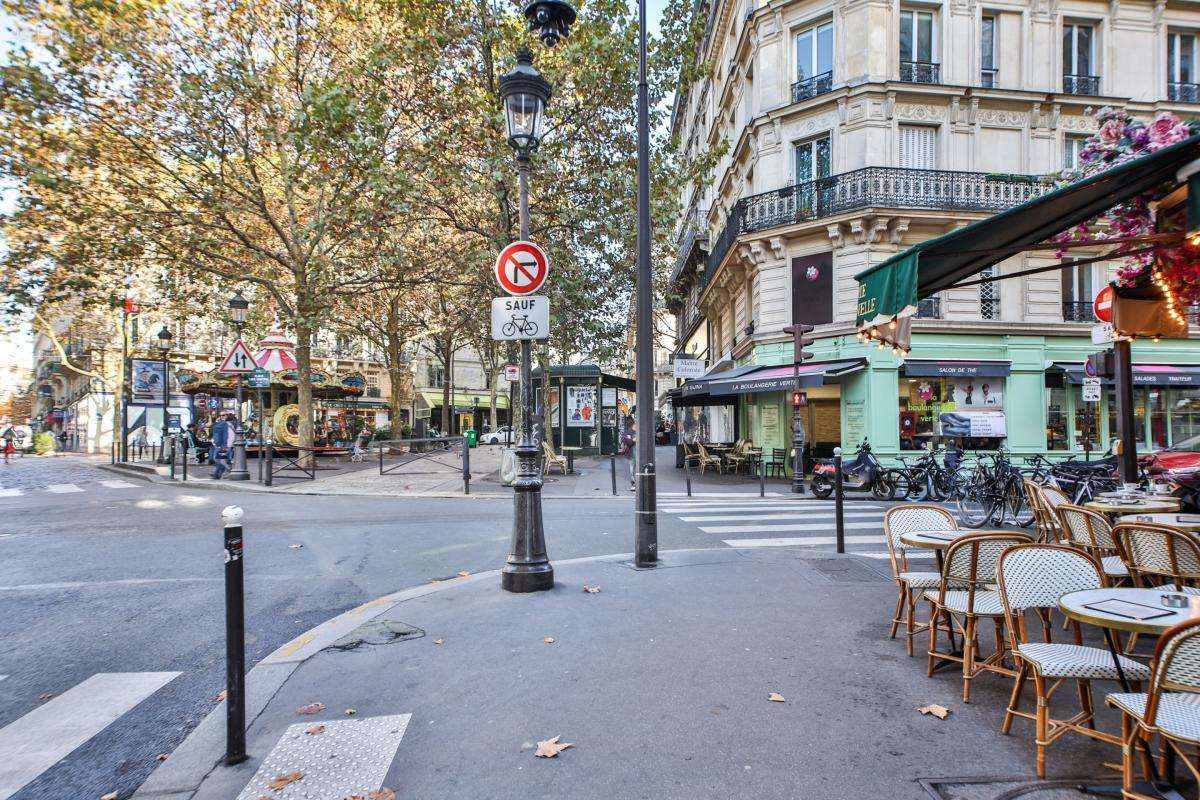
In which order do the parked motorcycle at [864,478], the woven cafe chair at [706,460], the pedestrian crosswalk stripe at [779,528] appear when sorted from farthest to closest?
the woven cafe chair at [706,460] < the parked motorcycle at [864,478] < the pedestrian crosswalk stripe at [779,528]

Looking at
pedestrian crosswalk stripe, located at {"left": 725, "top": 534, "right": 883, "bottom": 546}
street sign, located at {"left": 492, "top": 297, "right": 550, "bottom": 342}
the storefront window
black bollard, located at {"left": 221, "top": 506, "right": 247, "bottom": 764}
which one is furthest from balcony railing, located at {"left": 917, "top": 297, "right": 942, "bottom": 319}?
black bollard, located at {"left": 221, "top": 506, "right": 247, "bottom": 764}

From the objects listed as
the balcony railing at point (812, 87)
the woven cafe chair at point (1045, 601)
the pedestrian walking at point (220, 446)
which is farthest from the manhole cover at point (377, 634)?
the balcony railing at point (812, 87)

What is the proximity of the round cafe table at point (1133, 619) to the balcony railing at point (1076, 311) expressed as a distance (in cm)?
2005

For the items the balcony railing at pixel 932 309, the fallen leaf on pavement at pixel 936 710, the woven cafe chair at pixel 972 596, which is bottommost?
the fallen leaf on pavement at pixel 936 710

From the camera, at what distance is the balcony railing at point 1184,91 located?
19.8 m

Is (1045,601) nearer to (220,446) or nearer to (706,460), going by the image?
(706,460)

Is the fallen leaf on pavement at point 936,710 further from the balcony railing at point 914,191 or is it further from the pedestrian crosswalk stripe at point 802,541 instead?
the balcony railing at point 914,191

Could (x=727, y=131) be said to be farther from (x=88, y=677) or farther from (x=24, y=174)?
(x=88, y=677)

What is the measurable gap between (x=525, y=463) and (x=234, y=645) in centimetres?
317

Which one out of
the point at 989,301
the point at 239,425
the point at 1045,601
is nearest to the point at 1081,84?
the point at 989,301

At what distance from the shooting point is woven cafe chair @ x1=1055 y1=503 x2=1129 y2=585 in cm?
461

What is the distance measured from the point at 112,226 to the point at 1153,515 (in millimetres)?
23270

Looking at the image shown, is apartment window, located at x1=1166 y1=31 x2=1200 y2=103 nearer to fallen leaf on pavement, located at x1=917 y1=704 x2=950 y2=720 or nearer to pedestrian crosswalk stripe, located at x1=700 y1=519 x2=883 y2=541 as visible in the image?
pedestrian crosswalk stripe, located at x1=700 y1=519 x2=883 y2=541

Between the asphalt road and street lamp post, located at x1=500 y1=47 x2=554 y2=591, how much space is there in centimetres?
145
